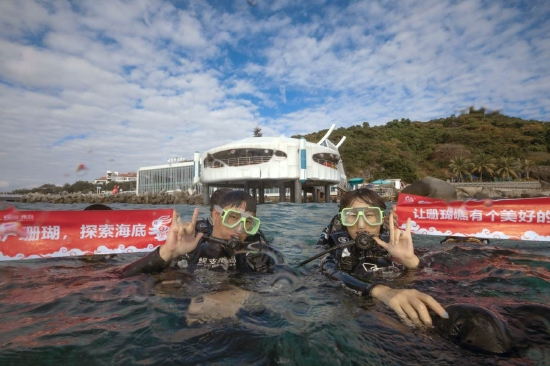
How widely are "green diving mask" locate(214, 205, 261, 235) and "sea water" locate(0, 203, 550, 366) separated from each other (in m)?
0.56

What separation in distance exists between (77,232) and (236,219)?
305 cm

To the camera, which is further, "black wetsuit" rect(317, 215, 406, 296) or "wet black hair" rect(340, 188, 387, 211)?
"wet black hair" rect(340, 188, 387, 211)

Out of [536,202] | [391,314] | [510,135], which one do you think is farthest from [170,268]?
[510,135]

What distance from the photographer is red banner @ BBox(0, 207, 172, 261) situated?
4395 mm

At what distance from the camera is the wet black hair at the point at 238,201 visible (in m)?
3.48

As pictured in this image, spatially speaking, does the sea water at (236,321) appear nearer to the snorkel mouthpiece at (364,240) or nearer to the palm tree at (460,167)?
the snorkel mouthpiece at (364,240)

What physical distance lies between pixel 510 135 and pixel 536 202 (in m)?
66.5

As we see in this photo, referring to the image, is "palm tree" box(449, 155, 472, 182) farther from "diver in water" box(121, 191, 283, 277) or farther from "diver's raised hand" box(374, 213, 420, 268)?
"diver in water" box(121, 191, 283, 277)

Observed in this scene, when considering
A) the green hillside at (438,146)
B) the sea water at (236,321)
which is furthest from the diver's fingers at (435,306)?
the green hillside at (438,146)

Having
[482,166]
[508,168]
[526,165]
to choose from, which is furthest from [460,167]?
[526,165]

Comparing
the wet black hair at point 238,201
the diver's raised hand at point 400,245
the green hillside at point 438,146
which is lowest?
the diver's raised hand at point 400,245

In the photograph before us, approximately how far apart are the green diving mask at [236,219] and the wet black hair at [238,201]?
0.32ft

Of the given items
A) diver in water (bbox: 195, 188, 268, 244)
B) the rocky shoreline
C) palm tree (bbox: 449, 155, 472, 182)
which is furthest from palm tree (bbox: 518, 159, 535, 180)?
diver in water (bbox: 195, 188, 268, 244)

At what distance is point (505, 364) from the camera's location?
4.79 feet
